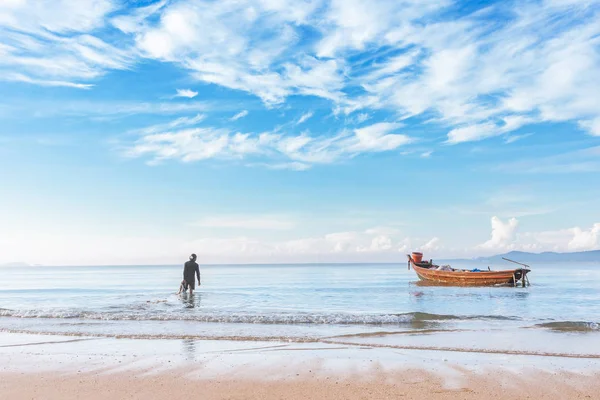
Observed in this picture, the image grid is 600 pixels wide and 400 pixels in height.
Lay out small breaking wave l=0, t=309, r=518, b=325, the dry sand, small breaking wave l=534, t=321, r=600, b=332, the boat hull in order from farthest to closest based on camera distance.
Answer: the boat hull → small breaking wave l=0, t=309, r=518, b=325 → small breaking wave l=534, t=321, r=600, b=332 → the dry sand

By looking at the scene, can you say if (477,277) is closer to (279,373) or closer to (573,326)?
(573,326)

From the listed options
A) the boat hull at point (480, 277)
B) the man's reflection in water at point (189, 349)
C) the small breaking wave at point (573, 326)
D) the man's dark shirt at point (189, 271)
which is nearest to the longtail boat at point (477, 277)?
the boat hull at point (480, 277)

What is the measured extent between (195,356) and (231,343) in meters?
1.81

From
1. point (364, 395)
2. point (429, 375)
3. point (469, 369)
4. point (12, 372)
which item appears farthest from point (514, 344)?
point (12, 372)

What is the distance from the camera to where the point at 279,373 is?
7773 mm

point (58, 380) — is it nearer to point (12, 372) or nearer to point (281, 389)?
point (12, 372)

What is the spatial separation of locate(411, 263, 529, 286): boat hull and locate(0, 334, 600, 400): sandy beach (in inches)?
1219

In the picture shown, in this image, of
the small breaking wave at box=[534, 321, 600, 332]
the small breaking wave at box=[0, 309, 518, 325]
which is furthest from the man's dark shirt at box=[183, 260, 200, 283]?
the small breaking wave at box=[534, 321, 600, 332]

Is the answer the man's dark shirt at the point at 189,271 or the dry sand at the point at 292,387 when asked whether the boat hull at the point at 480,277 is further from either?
the dry sand at the point at 292,387

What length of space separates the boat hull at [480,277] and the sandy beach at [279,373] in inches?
1219

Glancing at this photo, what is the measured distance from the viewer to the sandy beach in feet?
21.9

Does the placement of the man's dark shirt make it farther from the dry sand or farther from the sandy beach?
the dry sand

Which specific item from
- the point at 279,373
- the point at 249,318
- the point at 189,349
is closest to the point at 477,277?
the point at 249,318

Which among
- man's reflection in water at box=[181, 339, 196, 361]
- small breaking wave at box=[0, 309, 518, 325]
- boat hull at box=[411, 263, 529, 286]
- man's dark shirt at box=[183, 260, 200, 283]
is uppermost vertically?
man's dark shirt at box=[183, 260, 200, 283]
